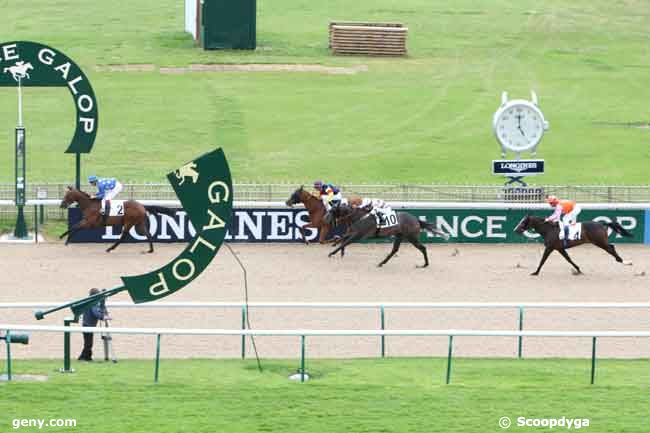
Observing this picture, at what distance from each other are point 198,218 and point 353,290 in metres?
8.38

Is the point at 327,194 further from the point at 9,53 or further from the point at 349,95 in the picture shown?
the point at 349,95

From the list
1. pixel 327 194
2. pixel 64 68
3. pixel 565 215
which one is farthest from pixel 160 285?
pixel 64 68

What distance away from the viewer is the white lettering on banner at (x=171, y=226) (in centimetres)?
2889

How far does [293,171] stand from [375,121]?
557 centimetres

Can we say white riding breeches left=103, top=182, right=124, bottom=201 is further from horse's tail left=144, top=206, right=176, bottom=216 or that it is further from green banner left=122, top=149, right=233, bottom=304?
green banner left=122, top=149, right=233, bottom=304

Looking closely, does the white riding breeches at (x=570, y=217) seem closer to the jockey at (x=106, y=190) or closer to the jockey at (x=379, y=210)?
the jockey at (x=379, y=210)

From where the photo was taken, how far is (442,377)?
1802 cm

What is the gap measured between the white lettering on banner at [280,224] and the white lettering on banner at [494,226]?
3935 millimetres

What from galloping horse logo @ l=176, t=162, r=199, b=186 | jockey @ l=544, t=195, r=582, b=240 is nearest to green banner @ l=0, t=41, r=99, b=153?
jockey @ l=544, t=195, r=582, b=240

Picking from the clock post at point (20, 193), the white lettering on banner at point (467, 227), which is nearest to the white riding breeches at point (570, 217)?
the white lettering on banner at point (467, 227)

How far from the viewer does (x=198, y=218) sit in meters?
17.3

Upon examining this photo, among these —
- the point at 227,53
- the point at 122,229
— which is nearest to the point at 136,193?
the point at 122,229

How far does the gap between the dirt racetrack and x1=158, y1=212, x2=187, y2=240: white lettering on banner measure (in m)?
0.26

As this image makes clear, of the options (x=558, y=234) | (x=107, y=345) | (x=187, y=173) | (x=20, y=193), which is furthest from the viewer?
(x=20, y=193)
